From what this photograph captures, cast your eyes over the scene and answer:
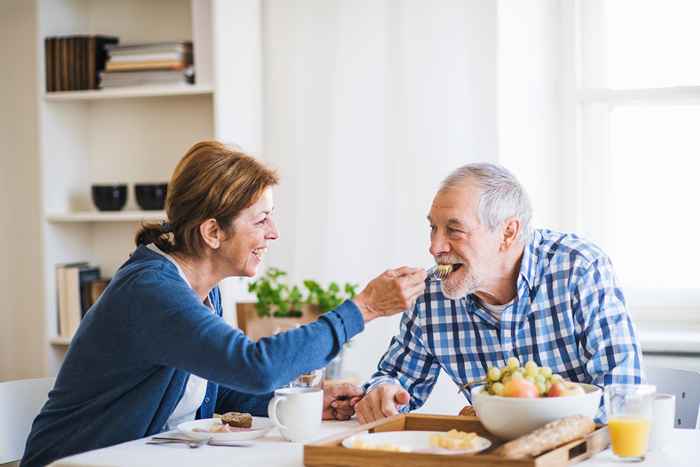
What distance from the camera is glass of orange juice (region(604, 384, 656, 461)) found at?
5.72 ft

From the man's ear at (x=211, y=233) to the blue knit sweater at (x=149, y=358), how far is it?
12 cm

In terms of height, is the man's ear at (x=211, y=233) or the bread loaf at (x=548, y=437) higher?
the man's ear at (x=211, y=233)

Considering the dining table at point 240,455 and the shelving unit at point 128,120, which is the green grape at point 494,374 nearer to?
the dining table at point 240,455

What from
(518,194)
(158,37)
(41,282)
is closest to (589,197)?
(518,194)

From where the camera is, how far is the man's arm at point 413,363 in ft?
8.41

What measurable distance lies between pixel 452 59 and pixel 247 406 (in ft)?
5.46

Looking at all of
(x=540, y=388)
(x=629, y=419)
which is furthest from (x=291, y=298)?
(x=629, y=419)

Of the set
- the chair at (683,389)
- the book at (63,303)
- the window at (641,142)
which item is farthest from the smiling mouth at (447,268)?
the book at (63,303)

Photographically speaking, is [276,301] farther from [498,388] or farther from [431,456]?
[431,456]

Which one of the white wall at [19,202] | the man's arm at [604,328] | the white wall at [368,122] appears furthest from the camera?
the white wall at [19,202]

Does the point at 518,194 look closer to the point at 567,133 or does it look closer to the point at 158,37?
the point at 567,133

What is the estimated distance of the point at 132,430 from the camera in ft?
6.86

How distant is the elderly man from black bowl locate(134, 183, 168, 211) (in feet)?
5.22

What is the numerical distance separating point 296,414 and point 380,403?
0.95ft
